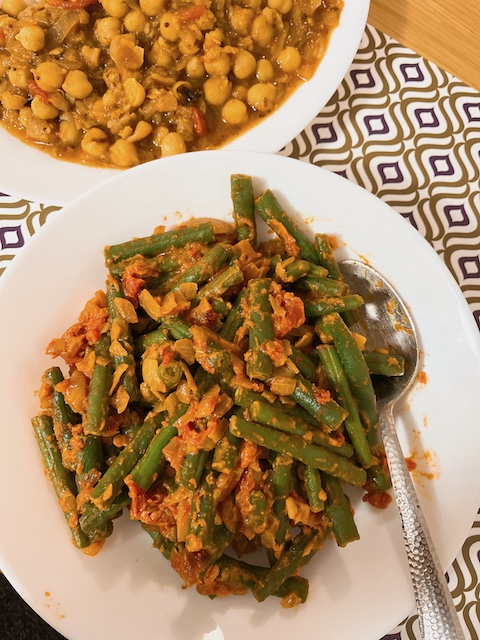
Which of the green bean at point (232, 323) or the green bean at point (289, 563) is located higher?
the green bean at point (232, 323)

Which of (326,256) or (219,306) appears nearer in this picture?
(219,306)

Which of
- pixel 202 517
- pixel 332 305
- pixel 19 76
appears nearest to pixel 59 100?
pixel 19 76

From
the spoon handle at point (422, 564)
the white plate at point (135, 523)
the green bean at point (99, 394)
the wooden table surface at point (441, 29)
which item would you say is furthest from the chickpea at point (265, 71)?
the spoon handle at point (422, 564)

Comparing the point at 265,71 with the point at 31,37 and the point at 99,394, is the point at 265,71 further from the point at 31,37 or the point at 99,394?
the point at 99,394

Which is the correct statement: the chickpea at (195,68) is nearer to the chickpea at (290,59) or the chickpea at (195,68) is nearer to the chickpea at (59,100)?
→ the chickpea at (290,59)

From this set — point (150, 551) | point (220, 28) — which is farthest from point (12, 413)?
point (220, 28)

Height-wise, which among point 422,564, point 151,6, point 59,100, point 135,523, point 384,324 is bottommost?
point 135,523

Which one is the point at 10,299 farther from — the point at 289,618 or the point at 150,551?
the point at 289,618
